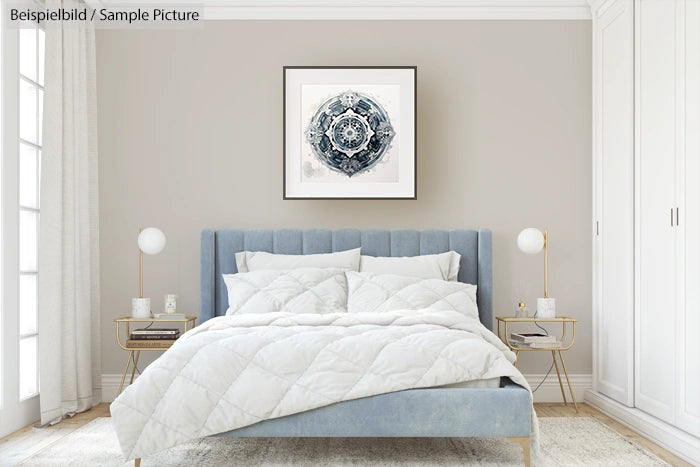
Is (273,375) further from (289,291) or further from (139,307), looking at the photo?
(139,307)

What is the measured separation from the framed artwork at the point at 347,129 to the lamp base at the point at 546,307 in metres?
1.26

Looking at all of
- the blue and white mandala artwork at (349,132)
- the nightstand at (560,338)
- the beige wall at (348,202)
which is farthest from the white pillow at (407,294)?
the blue and white mandala artwork at (349,132)

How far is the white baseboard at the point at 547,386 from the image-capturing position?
186 inches

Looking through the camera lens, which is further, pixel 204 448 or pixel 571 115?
pixel 571 115

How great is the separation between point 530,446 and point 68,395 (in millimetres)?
2852

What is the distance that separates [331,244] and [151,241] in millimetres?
1206

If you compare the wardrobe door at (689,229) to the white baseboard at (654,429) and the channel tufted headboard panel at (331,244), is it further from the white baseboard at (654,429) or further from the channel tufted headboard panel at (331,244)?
the channel tufted headboard panel at (331,244)

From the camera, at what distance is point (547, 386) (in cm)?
476

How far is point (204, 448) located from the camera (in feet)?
11.0

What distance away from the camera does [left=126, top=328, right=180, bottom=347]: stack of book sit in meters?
4.27

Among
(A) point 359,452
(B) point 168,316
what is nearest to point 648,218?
(A) point 359,452

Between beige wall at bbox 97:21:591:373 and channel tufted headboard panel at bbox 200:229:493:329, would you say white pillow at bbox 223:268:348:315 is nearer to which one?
channel tufted headboard panel at bbox 200:229:493:329

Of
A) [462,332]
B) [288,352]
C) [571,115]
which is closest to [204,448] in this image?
[288,352]

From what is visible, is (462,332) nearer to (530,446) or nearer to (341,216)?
(530,446)
